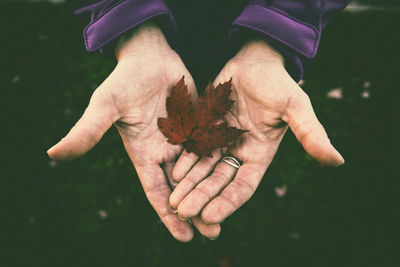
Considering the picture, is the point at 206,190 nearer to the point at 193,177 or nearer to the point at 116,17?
the point at 193,177

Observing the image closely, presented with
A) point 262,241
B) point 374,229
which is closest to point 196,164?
point 262,241

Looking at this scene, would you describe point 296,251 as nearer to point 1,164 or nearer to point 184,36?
point 184,36

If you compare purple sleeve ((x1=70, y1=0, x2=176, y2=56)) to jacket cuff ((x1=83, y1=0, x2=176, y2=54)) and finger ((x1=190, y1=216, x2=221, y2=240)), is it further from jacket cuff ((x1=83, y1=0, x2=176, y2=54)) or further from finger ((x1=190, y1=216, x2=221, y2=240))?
finger ((x1=190, y1=216, x2=221, y2=240))

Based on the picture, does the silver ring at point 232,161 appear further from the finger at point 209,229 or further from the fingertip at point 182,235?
the fingertip at point 182,235

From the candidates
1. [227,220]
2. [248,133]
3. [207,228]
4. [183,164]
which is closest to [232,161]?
[248,133]

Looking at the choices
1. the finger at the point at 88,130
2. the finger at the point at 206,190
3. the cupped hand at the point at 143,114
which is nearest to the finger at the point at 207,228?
the cupped hand at the point at 143,114

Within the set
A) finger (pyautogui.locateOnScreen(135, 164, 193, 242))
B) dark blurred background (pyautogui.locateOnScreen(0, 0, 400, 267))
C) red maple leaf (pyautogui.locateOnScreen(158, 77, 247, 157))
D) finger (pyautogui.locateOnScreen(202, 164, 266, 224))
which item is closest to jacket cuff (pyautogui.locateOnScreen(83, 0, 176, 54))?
dark blurred background (pyautogui.locateOnScreen(0, 0, 400, 267))

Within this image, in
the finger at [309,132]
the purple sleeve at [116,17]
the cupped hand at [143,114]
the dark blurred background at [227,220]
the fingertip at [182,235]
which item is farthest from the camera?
the dark blurred background at [227,220]
